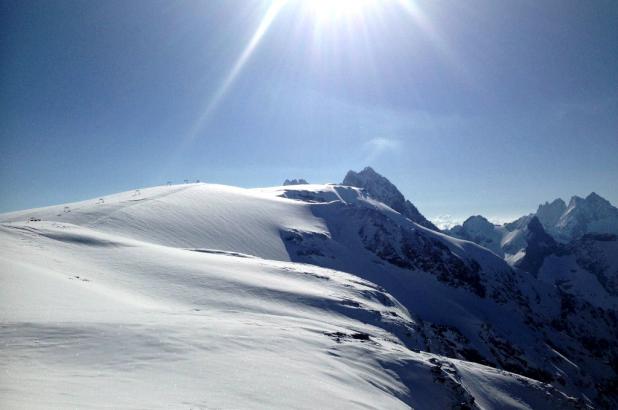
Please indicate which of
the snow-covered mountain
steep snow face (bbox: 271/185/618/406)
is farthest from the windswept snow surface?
steep snow face (bbox: 271/185/618/406)

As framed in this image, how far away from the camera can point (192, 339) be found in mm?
16922

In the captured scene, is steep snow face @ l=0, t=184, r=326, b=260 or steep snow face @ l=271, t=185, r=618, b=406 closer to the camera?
steep snow face @ l=0, t=184, r=326, b=260

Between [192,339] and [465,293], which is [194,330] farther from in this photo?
[465,293]

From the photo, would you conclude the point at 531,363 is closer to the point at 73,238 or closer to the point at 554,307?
the point at 554,307

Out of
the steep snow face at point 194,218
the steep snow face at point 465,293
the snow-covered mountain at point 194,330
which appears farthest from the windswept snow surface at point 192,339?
the steep snow face at point 465,293

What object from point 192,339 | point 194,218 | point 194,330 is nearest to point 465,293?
point 194,218

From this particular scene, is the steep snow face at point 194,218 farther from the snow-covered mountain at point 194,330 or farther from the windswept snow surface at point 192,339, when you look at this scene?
the windswept snow surface at point 192,339

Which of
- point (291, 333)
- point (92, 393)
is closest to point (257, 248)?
point (291, 333)

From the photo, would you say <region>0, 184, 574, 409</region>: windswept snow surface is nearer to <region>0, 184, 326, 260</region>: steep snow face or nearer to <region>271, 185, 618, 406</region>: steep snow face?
<region>0, 184, 326, 260</region>: steep snow face

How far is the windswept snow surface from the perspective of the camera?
11.8m

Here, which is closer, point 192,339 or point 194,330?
point 192,339

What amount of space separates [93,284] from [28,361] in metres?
14.5

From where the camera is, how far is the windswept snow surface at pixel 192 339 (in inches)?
463

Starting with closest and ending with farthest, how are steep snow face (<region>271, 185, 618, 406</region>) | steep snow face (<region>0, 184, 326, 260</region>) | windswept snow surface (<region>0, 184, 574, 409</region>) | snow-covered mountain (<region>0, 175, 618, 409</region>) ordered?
windswept snow surface (<region>0, 184, 574, 409</region>), snow-covered mountain (<region>0, 175, 618, 409</region>), steep snow face (<region>0, 184, 326, 260</region>), steep snow face (<region>271, 185, 618, 406</region>)
